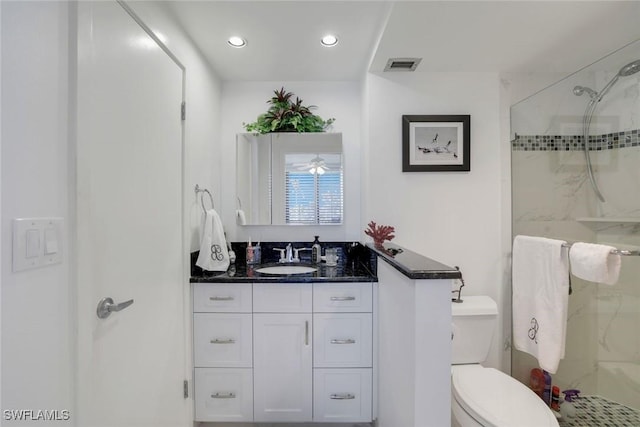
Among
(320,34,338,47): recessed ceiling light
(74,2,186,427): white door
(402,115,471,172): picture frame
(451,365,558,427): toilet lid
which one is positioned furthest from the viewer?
(402,115,471,172): picture frame

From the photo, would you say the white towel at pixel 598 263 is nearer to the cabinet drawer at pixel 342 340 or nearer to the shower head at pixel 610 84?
the shower head at pixel 610 84

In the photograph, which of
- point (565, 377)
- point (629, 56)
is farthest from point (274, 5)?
point (565, 377)

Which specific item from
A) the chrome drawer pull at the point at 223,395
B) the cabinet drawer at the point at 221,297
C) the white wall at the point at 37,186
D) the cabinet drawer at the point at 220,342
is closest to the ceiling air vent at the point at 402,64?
the white wall at the point at 37,186

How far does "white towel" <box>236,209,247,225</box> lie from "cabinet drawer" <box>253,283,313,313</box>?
68cm

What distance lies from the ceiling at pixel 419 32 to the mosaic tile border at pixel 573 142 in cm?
49

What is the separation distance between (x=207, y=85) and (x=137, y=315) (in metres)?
1.51

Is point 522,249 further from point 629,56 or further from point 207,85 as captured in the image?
point 207,85

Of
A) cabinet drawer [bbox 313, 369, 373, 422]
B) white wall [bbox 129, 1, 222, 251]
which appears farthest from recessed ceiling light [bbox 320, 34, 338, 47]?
cabinet drawer [bbox 313, 369, 373, 422]

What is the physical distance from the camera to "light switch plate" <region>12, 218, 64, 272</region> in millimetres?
672

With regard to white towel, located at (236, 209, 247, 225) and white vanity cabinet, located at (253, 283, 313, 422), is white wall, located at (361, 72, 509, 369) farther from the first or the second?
white towel, located at (236, 209, 247, 225)

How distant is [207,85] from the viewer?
190cm

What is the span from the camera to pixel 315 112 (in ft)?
7.23

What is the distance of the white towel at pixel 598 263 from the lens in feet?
3.96

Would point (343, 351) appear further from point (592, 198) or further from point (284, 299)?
point (592, 198)
